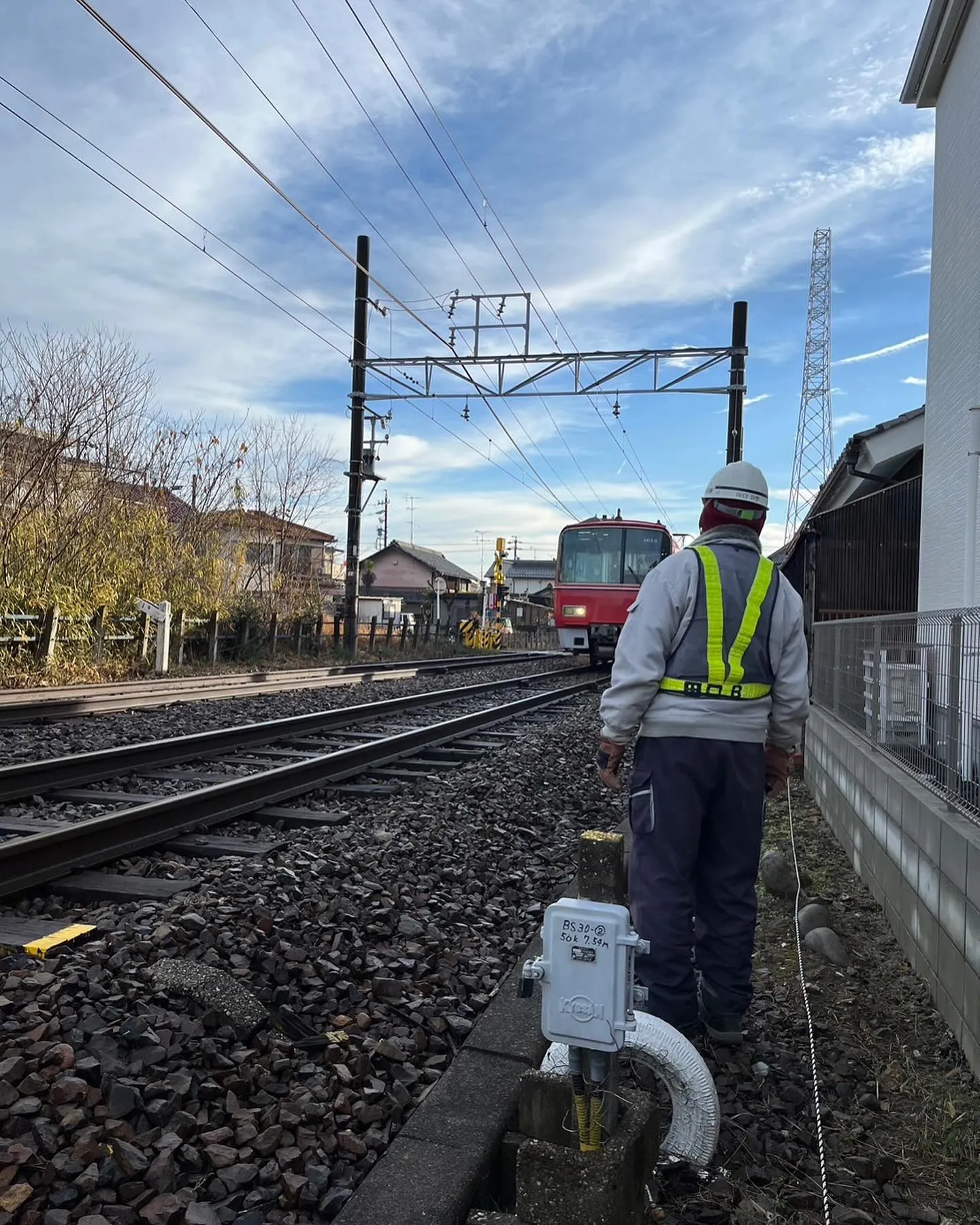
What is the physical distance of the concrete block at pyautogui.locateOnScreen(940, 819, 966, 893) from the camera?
126 inches

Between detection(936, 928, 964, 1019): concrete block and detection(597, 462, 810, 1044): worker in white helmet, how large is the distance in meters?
0.71

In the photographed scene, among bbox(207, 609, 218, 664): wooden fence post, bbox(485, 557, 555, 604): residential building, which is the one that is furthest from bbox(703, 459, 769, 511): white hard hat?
bbox(485, 557, 555, 604): residential building

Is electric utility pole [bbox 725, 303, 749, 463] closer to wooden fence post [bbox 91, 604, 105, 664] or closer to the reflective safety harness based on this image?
wooden fence post [bbox 91, 604, 105, 664]

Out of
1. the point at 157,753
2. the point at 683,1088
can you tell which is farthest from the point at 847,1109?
the point at 157,753

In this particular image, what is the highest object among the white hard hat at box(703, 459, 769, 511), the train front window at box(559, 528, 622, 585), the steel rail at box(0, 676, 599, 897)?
the train front window at box(559, 528, 622, 585)

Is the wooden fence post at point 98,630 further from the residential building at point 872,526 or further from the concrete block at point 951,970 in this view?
the concrete block at point 951,970

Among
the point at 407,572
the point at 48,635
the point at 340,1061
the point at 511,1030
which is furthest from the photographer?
the point at 407,572

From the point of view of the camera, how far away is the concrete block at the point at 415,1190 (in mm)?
2109

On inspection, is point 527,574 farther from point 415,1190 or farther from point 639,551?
point 415,1190

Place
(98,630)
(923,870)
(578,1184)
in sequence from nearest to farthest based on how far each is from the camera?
(578,1184), (923,870), (98,630)

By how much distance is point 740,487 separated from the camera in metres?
3.22

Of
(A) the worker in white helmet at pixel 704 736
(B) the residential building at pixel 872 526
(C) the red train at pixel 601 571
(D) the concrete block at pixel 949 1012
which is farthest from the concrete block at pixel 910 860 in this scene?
(C) the red train at pixel 601 571

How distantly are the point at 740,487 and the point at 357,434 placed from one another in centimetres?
1996

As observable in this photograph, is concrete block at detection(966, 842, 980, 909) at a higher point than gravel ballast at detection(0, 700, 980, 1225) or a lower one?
higher
